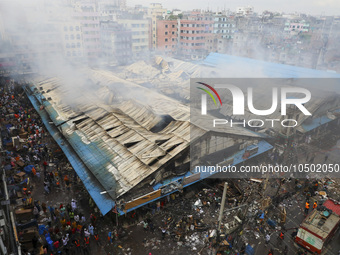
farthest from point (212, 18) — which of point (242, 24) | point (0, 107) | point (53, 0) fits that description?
point (0, 107)

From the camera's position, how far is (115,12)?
62.8m

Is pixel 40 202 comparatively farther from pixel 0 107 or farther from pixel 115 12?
pixel 115 12

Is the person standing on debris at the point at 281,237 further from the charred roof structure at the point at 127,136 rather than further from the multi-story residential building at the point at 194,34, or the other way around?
the multi-story residential building at the point at 194,34

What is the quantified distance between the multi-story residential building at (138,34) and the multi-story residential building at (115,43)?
209 centimetres

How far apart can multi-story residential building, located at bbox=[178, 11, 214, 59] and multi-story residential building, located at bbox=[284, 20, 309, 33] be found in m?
32.9

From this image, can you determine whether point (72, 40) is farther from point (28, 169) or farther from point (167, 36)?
point (28, 169)

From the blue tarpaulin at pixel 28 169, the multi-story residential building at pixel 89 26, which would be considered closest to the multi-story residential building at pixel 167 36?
the multi-story residential building at pixel 89 26

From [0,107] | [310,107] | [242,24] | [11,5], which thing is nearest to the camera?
[310,107]

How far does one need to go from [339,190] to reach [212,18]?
54.9m

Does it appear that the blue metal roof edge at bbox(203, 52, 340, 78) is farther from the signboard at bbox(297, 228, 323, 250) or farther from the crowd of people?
the crowd of people

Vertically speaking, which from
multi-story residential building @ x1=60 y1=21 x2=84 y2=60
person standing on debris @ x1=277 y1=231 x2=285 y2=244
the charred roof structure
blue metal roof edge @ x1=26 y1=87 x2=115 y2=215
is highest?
multi-story residential building @ x1=60 y1=21 x2=84 y2=60

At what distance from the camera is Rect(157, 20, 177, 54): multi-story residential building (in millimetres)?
60188

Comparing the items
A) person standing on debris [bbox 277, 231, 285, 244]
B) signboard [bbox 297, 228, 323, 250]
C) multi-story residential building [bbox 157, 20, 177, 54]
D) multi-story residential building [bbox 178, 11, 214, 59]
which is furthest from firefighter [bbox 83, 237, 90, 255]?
multi-story residential building [bbox 157, 20, 177, 54]

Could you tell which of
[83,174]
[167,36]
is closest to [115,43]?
[167,36]
